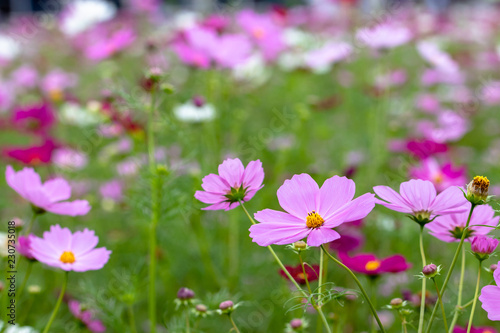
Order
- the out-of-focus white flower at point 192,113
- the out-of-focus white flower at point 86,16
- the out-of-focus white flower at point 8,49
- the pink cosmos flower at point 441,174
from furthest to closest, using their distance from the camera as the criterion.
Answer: the out-of-focus white flower at point 8,49
the out-of-focus white flower at point 86,16
the out-of-focus white flower at point 192,113
the pink cosmos flower at point 441,174

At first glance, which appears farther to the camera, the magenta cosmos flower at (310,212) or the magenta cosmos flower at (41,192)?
the magenta cosmos flower at (41,192)

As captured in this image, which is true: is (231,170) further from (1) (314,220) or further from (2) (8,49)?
(2) (8,49)

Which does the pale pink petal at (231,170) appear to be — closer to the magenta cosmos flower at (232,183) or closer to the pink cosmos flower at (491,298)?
the magenta cosmos flower at (232,183)

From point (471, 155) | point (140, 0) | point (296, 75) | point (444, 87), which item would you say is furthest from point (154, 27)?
point (471, 155)

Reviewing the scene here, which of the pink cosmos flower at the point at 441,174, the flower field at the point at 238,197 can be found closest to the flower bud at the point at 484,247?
the flower field at the point at 238,197

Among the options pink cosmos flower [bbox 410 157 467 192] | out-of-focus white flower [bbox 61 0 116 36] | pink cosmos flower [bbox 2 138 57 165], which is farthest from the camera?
out-of-focus white flower [bbox 61 0 116 36]

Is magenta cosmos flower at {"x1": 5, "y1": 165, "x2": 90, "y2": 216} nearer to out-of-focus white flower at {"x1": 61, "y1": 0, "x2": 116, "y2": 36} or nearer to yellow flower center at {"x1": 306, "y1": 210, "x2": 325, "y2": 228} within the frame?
yellow flower center at {"x1": 306, "y1": 210, "x2": 325, "y2": 228}

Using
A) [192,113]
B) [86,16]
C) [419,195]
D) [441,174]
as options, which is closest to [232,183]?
[419,195]

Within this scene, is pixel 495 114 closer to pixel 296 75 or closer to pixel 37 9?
pixel 296 75

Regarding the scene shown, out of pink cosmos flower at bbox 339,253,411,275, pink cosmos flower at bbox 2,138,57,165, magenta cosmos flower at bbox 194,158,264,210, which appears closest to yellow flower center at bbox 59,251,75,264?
magenta cosmos flower at bbox 194,158,264,210
